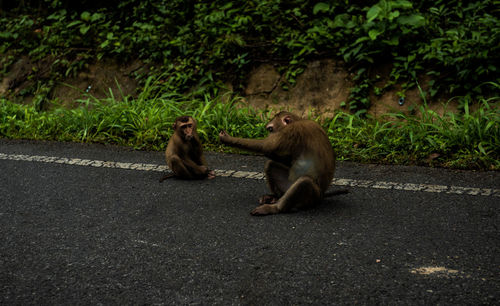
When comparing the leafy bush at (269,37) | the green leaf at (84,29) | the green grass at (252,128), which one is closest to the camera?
the green grass at (252,128)

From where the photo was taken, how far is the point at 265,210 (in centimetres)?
383

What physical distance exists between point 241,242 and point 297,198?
2.00ft

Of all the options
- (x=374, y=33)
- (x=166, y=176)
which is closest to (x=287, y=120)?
(x=166, y=176)

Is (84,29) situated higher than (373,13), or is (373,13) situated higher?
(84,29)

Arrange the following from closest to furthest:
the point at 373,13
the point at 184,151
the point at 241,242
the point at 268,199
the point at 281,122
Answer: the point at 241,242
the point at 281,122
the point at 268,199
the point at 184,151
the point at 373,13

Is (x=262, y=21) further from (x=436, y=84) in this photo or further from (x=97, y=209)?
(x=97, y=209)

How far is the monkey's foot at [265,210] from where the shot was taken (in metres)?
3.82

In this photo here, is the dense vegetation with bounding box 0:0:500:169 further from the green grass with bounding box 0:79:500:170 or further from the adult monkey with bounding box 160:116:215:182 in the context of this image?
the adult monkey with bounding box 160:116:215:182

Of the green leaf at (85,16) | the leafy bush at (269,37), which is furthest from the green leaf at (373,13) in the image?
the green leaf at (85,16)

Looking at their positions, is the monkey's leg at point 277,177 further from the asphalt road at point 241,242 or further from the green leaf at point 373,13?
the green leaf at point 373,13

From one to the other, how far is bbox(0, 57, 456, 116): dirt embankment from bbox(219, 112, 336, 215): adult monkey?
3054mm

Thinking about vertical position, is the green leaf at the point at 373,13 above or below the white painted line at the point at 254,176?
above

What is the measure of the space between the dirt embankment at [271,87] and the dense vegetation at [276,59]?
13 cm

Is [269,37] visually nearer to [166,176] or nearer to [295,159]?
[166,176]
